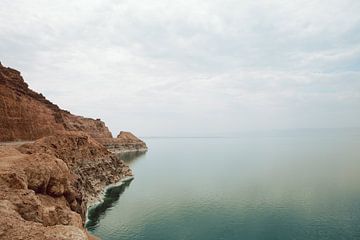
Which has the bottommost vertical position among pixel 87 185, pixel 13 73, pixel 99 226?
pixel 99 226

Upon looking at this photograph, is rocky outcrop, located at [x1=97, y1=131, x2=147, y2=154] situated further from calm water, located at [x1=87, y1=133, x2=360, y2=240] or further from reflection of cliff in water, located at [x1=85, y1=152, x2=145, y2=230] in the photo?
reflection of cliff in water, located at [x1=85, y1=152, x2=145, y2=230]

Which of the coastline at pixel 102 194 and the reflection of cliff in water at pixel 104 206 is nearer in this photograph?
the reflection of cliff in water at pixel 104 206

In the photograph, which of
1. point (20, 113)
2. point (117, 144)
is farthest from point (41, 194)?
point (117, 144)

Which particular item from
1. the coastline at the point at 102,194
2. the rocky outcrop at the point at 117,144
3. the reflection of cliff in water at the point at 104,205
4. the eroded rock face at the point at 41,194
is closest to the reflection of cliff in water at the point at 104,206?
the reflection of cliff in water at the point at 104,205

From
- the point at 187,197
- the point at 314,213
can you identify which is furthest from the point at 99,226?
the point at 314,213

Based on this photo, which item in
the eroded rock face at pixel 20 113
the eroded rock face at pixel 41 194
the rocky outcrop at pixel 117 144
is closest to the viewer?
the eroded rock face at pixel 41 194

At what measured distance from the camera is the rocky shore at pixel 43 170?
17.3 m

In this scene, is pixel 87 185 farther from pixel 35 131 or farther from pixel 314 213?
pixel 314 213

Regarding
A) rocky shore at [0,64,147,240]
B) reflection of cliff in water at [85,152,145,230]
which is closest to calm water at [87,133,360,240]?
reflection of cliff in water at [85,152,145,230]

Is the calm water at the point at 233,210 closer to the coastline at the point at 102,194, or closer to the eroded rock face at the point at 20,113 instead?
the coastline at the point at 102,194

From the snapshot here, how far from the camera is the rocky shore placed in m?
17.3

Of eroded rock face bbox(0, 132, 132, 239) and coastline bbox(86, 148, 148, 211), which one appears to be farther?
coastline bbox(86, 148, 148, 211)

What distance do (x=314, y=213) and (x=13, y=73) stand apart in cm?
9547

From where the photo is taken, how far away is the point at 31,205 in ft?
64.2
